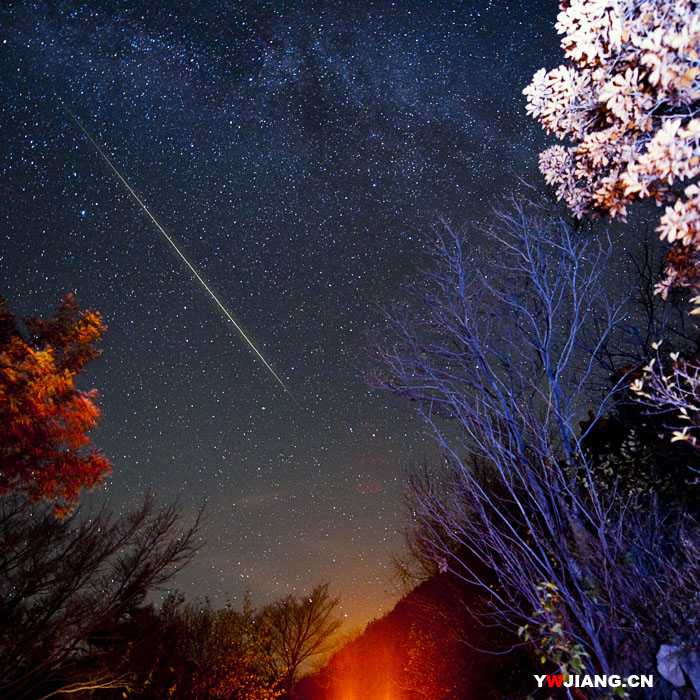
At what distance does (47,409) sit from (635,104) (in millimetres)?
7475

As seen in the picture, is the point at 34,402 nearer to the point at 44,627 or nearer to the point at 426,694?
the point at 44,627

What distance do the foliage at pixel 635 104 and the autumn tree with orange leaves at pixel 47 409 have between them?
659 centimetres

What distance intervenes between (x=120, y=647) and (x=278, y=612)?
2207 centimetres

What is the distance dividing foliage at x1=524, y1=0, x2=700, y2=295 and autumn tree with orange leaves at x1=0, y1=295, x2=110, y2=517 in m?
6.59

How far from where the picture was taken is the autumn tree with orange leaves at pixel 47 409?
21.8ft

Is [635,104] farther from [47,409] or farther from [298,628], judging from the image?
[298,628]

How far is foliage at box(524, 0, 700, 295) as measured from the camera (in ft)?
8.19

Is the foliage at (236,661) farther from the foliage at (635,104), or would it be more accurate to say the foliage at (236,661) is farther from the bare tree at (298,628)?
the foliage at (635,104)

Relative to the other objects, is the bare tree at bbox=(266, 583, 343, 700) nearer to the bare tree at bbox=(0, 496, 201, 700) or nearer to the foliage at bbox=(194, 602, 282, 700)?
the foliage at bbox=(194, 602, 282, 700)

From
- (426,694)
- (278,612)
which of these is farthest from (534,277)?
(278,612)

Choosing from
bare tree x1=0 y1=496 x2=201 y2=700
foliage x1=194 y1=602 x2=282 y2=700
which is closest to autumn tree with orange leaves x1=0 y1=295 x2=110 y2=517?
bare tree x1=0 y1=496 x2=201 y2=700

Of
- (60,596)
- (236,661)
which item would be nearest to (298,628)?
(236,661)

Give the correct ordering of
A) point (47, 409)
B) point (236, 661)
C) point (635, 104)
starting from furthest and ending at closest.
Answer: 1. point (236, 661)
2. point (47, 409)
3. point (635, 104)

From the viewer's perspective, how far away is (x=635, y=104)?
9.70 feet
